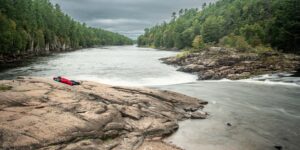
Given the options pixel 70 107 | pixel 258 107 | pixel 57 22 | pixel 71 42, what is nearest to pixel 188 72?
pixel 258 107

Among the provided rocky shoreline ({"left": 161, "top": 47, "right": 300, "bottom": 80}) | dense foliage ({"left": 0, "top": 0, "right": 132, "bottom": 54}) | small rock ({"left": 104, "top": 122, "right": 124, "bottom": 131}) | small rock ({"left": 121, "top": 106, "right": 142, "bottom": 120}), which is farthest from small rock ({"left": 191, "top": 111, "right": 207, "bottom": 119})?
dense foliage ({"left": 0, "top": 0, "right": 132, "bottom": 54})

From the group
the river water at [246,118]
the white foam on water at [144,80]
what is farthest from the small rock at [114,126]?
the white foam on water at [144,80]

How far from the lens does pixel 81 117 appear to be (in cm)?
1294

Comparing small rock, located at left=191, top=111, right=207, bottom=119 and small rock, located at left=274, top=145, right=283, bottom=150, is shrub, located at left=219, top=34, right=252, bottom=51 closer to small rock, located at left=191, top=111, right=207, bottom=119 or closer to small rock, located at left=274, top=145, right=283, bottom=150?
small rock, located at left=191, top=111, right=207, bottom=119

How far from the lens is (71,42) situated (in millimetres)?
136125

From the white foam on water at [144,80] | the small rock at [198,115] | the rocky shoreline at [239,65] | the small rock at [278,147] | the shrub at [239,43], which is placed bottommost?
the small rock at [278,147]

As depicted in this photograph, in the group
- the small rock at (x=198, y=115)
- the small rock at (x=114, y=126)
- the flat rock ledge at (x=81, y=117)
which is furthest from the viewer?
the small rock at (x=198, y=115)

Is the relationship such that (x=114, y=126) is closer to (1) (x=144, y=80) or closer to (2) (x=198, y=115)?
(2) (x=198, y=115)

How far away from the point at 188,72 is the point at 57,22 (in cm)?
9207

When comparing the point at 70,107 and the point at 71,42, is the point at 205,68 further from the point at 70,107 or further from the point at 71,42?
the point at 71,42

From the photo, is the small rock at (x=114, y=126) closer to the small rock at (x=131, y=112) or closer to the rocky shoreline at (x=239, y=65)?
the small rock at (x=131, y=112)

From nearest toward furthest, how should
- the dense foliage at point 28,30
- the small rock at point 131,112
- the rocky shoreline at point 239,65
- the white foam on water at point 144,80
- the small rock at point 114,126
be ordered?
the small rock at point 114,126 < the small rock at point 131,112 < the white foam on water at point 144,80 < the rocky shoreline at point 239,65 < the dense foliage at point 28,30

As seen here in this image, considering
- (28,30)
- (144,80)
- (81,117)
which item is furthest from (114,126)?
(28,30)

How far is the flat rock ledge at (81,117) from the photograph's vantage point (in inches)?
429
